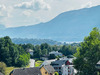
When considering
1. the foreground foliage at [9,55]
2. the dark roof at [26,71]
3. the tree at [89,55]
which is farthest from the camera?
the foreground foliage at [9,55]

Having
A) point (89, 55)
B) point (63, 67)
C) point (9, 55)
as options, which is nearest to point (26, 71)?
point (63, 67)

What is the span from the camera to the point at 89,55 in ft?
136

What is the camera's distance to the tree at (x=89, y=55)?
4103cm

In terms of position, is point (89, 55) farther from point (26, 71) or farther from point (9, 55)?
point (9, 55)

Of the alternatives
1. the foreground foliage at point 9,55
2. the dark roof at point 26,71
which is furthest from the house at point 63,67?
the foreground foliage at point 9,55

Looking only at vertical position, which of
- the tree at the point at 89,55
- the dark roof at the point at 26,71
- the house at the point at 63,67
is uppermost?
the tree at the point at 89,55

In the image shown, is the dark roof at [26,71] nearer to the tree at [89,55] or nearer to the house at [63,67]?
the house at [63,67]

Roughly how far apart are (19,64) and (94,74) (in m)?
62.5

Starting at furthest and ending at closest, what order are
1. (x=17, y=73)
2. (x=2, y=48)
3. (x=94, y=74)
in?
1. (x=2, y=48)
2. (x=17, y=73)
3. (x=94, y=74)

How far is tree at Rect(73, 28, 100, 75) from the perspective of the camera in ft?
135

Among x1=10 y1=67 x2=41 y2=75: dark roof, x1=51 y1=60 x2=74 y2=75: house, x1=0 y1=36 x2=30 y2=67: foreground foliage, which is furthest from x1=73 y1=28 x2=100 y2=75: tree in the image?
x1=0 y1=36 x2=30 y2=67: foreground foliage

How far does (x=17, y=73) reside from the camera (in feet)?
189

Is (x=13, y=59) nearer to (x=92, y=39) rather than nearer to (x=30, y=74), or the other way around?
(x=30, y=74)

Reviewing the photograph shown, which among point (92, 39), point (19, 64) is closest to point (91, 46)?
point (92, 39)
